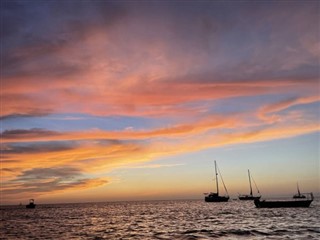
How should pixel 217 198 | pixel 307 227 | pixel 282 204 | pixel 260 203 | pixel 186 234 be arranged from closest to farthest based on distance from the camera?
pixel 186 234 → pixel 307 227 → pixel 282 204 → pixel 260 203 → pixel 217 198

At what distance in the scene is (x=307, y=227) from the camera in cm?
5897

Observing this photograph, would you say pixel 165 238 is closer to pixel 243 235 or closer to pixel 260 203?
pixel 243 235

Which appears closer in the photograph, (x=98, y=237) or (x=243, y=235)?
(x=243, y=235)

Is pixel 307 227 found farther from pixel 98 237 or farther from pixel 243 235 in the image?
pixel 98 237

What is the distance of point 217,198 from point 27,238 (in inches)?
5820

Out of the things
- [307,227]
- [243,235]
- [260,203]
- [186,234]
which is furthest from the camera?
[260,203]

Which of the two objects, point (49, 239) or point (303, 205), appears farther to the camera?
point (303, 205)

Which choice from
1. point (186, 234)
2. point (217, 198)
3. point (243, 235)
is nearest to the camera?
point (243, 235)

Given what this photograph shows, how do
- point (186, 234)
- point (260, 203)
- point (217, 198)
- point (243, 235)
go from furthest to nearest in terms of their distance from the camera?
point (217, 198)
point (260, 203)
point (186, 234)
point (243, 235)

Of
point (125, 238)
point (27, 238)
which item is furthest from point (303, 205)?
point (27, 238)

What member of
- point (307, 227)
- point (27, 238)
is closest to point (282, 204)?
point (307, 227)

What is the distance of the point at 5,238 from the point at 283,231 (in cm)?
4653

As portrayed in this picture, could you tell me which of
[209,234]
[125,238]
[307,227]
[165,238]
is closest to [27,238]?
[125,238]

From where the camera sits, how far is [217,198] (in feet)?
644
